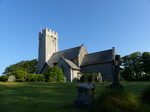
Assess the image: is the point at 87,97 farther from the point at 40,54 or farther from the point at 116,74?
the point at 40,54

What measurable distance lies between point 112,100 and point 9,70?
212 ft

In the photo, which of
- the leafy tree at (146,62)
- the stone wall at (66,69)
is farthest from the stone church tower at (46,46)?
the leafy tree at (146,62)

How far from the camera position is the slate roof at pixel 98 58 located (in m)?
28.7

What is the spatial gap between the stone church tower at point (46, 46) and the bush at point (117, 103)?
33489mm

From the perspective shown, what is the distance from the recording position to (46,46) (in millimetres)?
37875

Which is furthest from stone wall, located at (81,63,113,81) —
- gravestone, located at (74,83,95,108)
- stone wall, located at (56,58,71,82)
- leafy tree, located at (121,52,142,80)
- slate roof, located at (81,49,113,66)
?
gravestone, located at (74,83,95,108)

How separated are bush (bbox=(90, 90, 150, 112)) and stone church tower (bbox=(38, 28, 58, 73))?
110ft

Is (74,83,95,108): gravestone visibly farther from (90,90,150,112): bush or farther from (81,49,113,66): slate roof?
(81,49,113,66): slate roof

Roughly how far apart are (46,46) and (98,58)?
1527cm

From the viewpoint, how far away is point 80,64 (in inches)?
1259

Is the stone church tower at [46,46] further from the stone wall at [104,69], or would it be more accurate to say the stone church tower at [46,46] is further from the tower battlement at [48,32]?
the stone wall at [104,69]

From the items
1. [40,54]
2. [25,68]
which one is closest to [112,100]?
[40,54]

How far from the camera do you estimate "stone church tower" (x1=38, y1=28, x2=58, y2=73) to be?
124 ft

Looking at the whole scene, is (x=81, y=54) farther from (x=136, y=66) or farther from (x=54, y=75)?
(x=136, y=66)
